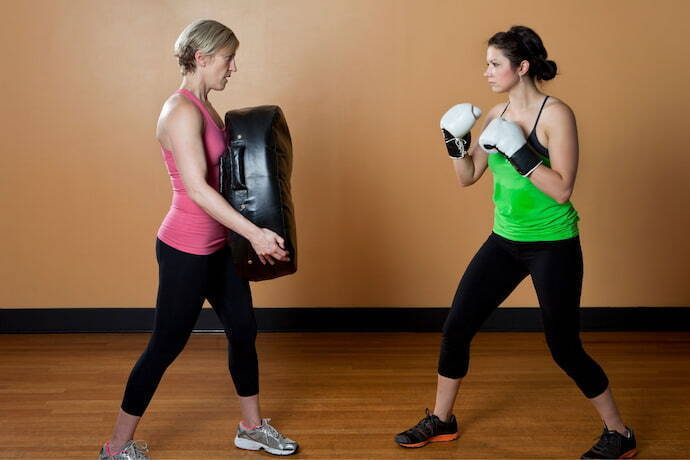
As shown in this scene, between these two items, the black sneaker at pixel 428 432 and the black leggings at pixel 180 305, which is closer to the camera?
the black leggings at pixel 180 305

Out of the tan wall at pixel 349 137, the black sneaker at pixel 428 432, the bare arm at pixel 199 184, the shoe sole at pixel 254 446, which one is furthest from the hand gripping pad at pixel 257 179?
the tan wall at pixel 349 137

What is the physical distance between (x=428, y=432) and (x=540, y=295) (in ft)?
1.98

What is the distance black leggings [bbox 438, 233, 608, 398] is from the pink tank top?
81 cm

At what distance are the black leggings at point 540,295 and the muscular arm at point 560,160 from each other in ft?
0.58

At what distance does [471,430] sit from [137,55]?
7.81 ft

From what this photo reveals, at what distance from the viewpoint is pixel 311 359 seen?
341 centimetres

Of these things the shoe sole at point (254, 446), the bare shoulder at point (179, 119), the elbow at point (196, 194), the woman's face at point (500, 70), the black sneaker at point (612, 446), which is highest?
the woman's face at point (500, 70)

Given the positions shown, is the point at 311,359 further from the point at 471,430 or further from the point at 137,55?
the point at 137,55

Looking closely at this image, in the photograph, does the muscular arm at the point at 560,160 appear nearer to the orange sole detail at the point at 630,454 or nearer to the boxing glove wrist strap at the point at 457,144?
the boxing glove wrist strap at the point at 457,144

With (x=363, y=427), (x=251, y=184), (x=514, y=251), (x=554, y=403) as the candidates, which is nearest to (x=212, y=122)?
(x=251, y=184)

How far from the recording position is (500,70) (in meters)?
2.23

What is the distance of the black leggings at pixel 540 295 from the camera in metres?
2.22

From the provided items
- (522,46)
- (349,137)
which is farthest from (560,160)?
(349,137)

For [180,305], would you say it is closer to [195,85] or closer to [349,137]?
[195,85]
